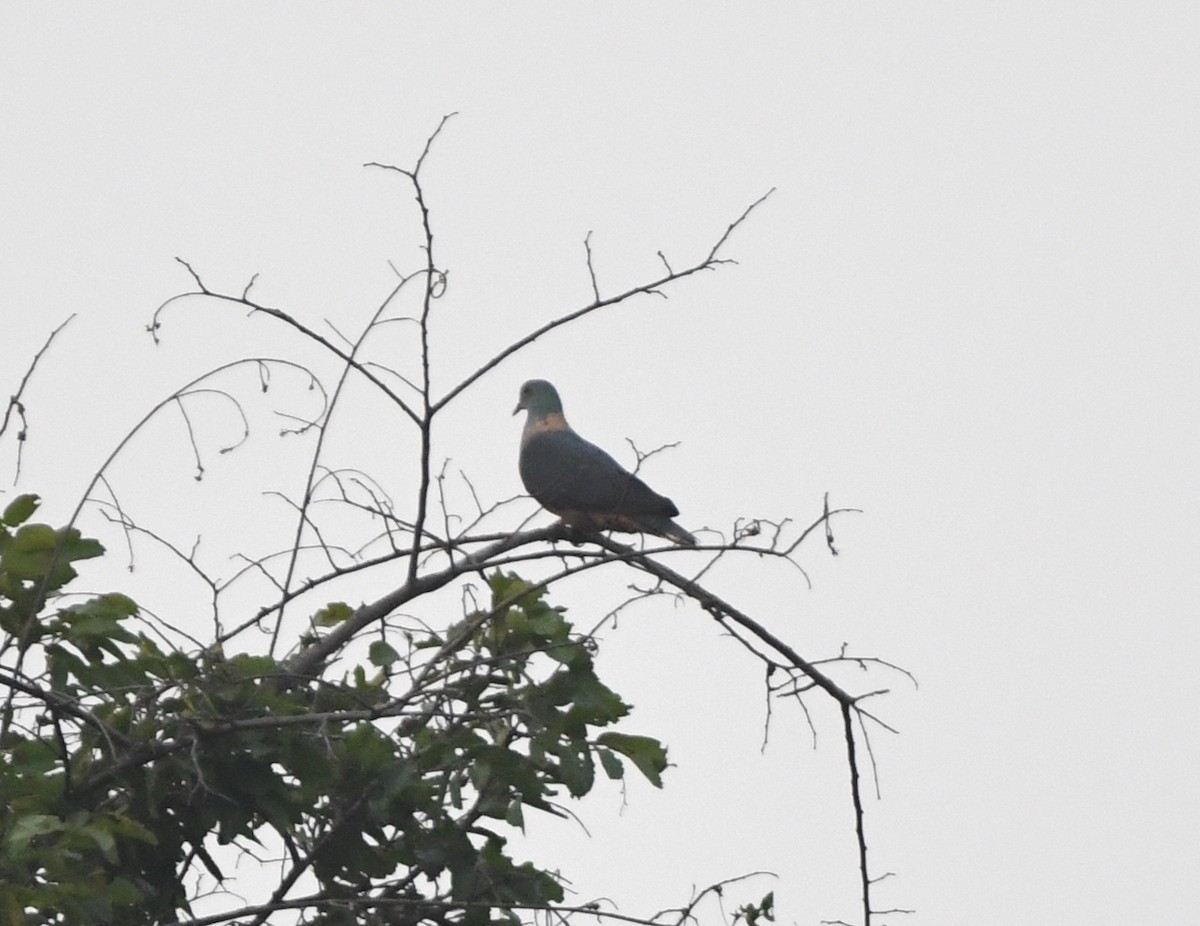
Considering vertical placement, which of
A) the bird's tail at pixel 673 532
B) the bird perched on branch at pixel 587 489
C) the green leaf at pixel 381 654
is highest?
the bird perched on branch at pixel 587 489

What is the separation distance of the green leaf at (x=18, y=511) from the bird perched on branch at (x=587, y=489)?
85.9 inches

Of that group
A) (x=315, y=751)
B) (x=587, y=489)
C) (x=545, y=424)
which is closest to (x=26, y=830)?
(x=315, y=751)

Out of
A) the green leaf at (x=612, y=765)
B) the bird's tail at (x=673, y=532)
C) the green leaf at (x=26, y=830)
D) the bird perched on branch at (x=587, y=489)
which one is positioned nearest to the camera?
the green leaf at (x=26, y=830)

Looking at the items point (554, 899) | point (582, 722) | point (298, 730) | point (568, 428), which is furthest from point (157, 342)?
point (568, 428)

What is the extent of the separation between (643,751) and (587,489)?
2455 mm

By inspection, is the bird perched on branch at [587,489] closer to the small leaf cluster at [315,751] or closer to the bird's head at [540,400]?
the bird's head at [540,400]

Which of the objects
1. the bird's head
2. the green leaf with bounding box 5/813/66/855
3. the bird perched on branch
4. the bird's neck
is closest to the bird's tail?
the bird perched on branch

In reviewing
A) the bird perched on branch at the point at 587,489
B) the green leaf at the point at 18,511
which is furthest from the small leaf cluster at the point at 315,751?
the bird perched on branch at the point at 587,489

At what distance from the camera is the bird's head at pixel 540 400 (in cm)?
703

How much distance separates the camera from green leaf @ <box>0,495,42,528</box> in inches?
130

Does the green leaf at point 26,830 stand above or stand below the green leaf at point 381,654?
below

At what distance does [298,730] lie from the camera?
342cm

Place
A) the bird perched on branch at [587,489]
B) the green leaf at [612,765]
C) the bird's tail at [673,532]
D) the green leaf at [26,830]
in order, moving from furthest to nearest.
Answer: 1. the bird perched on branch at [587,489]
2. the bird's tail at [673,532]
3. the green leaf at [612,765]
4. the green leaf at [26,830]

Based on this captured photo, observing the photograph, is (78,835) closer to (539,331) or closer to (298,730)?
(298,730)
